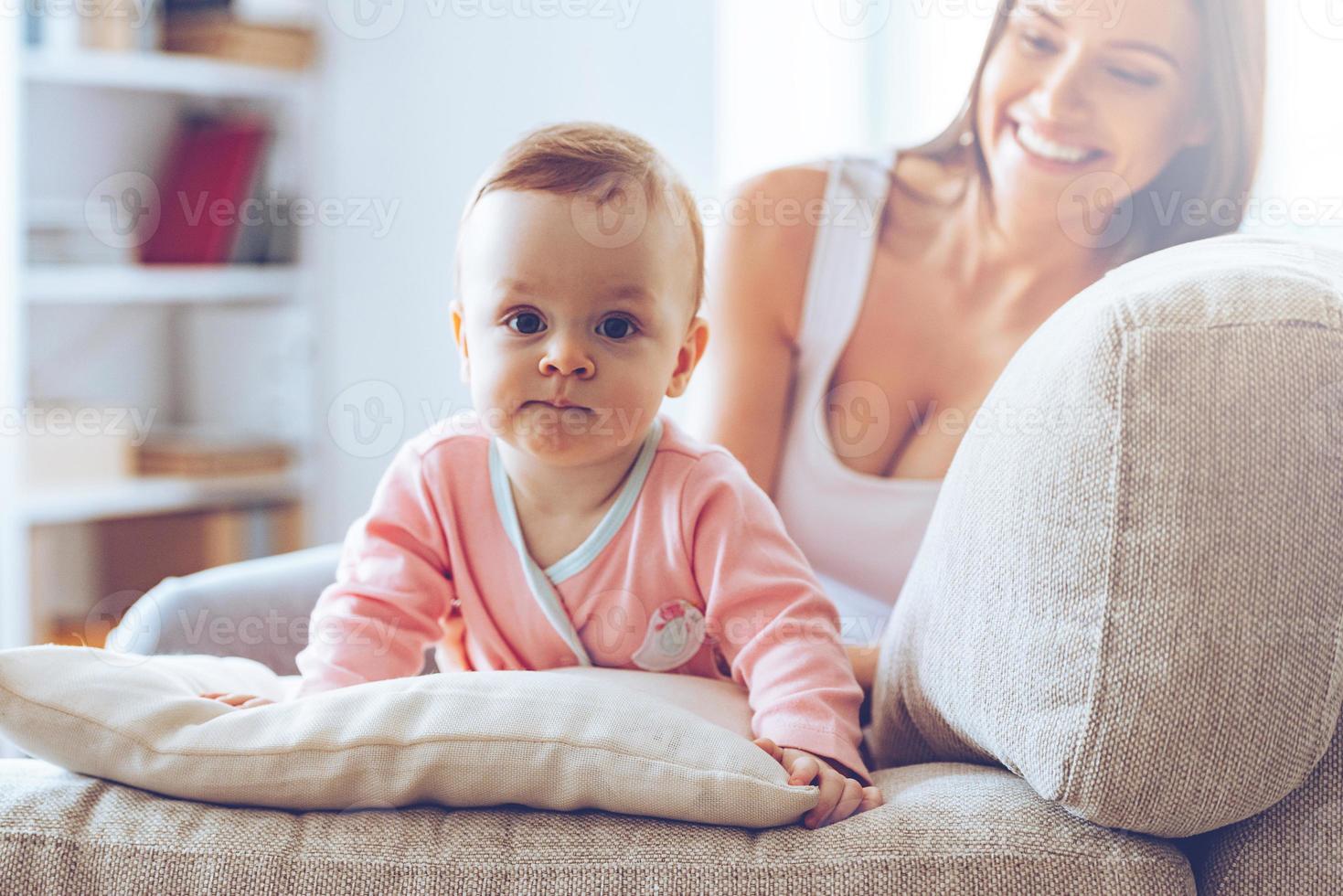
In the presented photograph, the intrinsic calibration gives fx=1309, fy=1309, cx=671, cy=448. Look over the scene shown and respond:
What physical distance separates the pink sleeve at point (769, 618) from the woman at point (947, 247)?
1.21 feet

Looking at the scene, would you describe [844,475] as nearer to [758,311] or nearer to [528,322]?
[758,311]

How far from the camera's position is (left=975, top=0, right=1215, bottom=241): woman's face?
1256 mm

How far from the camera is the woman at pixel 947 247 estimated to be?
4.11 ft

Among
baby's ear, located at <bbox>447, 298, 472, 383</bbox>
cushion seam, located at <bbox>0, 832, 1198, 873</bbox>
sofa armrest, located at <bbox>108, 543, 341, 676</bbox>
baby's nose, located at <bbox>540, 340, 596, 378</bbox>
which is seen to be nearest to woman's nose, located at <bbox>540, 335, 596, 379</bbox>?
baby's nose, located at <bbox>540, 340, 596, 378</bbox>

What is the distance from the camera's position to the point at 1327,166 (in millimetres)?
1386

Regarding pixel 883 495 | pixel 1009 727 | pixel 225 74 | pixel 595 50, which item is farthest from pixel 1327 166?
pixel 225 74

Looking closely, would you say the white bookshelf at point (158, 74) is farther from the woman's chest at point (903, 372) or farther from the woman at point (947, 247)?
the woman's chest at point (903, 372)

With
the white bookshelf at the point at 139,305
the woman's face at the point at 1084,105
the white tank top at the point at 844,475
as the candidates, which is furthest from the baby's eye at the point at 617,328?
the white bookshelf at the point at 139,305

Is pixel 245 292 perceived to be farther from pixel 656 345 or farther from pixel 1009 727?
pixel 1009 727

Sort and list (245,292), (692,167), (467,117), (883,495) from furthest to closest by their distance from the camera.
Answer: (245,292), (467,117), (692,167), (883,495)

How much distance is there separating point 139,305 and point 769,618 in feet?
6.71

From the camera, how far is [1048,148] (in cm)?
132

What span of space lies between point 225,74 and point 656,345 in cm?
177

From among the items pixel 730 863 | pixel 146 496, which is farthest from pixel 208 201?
pixel 730 863
